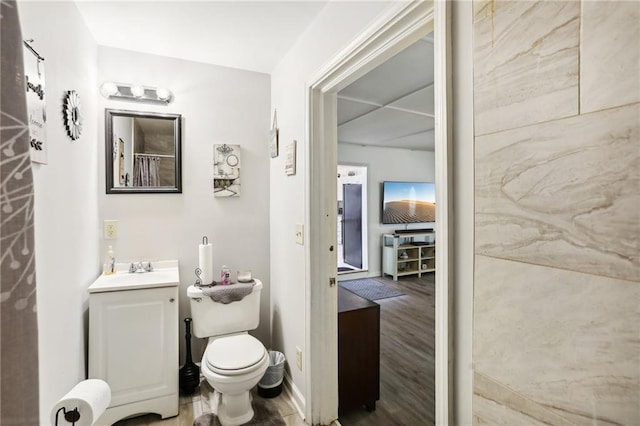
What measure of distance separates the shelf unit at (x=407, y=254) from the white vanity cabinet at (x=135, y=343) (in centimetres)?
407

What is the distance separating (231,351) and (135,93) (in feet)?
6.08

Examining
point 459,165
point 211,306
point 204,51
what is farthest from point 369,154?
point 459,165

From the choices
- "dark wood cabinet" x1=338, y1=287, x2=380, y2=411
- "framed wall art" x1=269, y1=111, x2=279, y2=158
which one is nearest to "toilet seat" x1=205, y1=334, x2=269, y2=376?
"dark wood cabinet" x1=338, y1=287, x2=380, y2=411

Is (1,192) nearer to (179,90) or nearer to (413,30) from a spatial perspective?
(413,30)

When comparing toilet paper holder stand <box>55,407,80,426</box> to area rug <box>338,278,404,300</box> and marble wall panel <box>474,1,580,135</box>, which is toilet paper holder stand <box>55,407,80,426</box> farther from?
area rug <box>338,278,404,300</box>

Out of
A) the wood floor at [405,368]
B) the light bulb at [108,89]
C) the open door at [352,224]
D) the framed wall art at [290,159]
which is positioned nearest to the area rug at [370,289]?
the wood floor at [405,368]

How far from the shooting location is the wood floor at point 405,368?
193 cm

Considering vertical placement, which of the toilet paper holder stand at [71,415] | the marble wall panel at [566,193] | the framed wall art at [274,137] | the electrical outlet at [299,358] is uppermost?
the framed wall art at [274,137]

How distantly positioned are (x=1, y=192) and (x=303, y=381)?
1775 millimetres

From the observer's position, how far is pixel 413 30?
1.09 meters

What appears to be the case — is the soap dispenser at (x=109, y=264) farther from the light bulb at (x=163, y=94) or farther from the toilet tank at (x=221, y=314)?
the light bulb at (x=163, y=94)

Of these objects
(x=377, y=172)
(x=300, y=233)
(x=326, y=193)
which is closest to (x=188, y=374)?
(x=300, y=233)

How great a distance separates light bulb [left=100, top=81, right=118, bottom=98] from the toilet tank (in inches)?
56.1

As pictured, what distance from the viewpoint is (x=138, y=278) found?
196 centimetres
